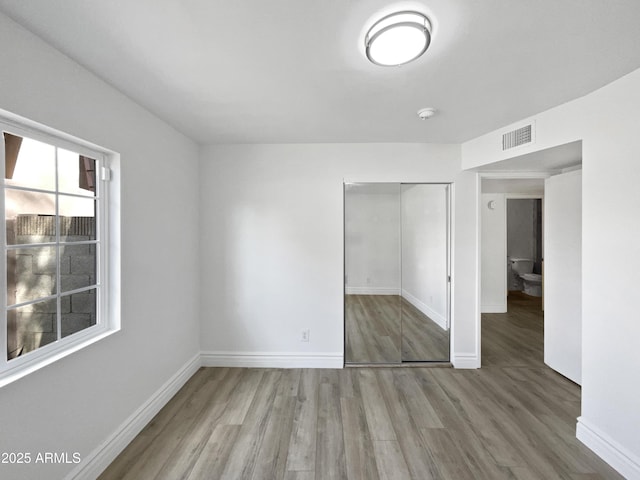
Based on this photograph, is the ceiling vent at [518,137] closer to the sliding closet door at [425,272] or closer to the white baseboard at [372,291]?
the sliding closet door at [425,272]

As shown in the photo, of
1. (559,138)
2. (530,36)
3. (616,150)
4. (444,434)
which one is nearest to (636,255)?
(616,150)

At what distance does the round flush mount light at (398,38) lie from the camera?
46.2 inches

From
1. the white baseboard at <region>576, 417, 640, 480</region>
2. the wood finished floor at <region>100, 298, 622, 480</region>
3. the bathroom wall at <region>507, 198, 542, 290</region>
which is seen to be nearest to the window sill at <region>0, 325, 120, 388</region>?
the wood finished floor at <region>100, 298, 622, 480</region>

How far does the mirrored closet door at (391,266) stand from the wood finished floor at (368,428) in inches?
10.9

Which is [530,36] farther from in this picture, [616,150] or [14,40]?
[14,40]

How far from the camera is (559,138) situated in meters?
2.02

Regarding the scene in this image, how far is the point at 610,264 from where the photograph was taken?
174 centimetres

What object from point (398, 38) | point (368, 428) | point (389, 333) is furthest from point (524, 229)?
point (398, 38)

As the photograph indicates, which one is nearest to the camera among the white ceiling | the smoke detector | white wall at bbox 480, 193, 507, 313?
the white ceiling

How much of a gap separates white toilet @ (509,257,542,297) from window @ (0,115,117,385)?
23.8ft

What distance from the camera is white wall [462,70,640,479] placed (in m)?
1.62

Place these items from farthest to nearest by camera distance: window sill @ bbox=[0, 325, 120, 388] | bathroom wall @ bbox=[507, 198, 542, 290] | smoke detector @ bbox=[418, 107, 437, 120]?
bathroom wall @ bbox=[507, 198, 542, 290], smoke detector @ bbox=[418, 107, 437, 120], window sill @ bbox=[0, 325, 120, 388]

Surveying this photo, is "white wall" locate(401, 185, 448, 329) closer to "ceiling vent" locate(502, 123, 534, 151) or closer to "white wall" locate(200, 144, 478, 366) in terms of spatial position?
"white wall" locate(200, 144, 478, 366)

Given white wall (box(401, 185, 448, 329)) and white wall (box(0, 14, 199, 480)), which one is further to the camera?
white wall (box(401, 185, 448, 329))
